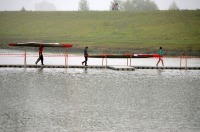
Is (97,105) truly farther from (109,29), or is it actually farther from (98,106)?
(109,29)

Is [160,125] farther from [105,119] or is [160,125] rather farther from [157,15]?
[157,15]

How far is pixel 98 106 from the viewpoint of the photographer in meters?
17.0

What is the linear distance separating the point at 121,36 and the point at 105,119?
59.3 m

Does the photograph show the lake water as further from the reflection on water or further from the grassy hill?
the grassy hill

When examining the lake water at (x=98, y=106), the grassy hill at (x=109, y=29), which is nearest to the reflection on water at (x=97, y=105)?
the lake water at (x=98, y=106)

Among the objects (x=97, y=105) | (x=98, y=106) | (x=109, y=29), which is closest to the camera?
(x=98, y=106)

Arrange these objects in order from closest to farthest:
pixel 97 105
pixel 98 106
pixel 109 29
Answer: pixel 98 106, pixel 97 105, pixel 109 29

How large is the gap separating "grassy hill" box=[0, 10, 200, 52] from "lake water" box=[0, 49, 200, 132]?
39.9 meters

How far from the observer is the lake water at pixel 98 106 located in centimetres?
1360

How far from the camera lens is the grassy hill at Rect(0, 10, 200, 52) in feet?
223

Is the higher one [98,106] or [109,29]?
[109,29]

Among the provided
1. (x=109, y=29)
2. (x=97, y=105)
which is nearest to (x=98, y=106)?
(x=97, y=105)

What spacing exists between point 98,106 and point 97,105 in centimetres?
22

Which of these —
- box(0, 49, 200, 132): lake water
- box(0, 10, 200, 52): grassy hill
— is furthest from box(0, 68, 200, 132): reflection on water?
box(0, 10, 200, 52): grassy hill
